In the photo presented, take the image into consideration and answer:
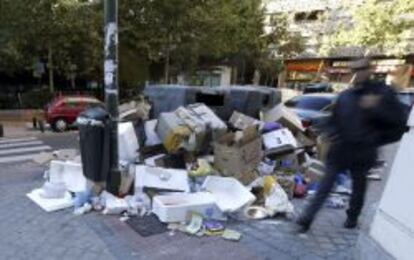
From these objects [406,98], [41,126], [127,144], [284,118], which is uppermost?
[406,98]

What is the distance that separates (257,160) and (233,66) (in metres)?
26.4

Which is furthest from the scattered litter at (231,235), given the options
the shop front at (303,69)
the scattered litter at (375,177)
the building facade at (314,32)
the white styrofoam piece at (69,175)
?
the shop front at (303,69)

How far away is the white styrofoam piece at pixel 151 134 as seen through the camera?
755 centimetres

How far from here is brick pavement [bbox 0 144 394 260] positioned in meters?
4.71

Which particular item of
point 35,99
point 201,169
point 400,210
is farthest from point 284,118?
point 35,99

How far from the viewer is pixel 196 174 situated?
21.5 feet

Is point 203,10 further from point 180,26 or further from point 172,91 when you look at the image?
point 172,91

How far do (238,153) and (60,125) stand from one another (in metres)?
12.1

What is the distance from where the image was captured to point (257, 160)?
7.01 m

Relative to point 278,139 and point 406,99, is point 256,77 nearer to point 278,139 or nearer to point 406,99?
point 406,99

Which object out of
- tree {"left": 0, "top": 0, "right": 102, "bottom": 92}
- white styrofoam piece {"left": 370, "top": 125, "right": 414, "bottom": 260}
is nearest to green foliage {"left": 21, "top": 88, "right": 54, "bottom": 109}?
tree {"left": 0, "top": 0, "right": 102, "bottom": 92}

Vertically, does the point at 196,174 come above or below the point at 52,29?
below

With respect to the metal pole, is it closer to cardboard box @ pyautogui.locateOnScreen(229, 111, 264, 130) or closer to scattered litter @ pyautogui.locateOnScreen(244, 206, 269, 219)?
scattered litter @ pyautogui.locateOnScreen(244, 206, 269, 219)

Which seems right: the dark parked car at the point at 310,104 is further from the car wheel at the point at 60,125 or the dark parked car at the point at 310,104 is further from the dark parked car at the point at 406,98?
the car wheel at the point at 60,125
